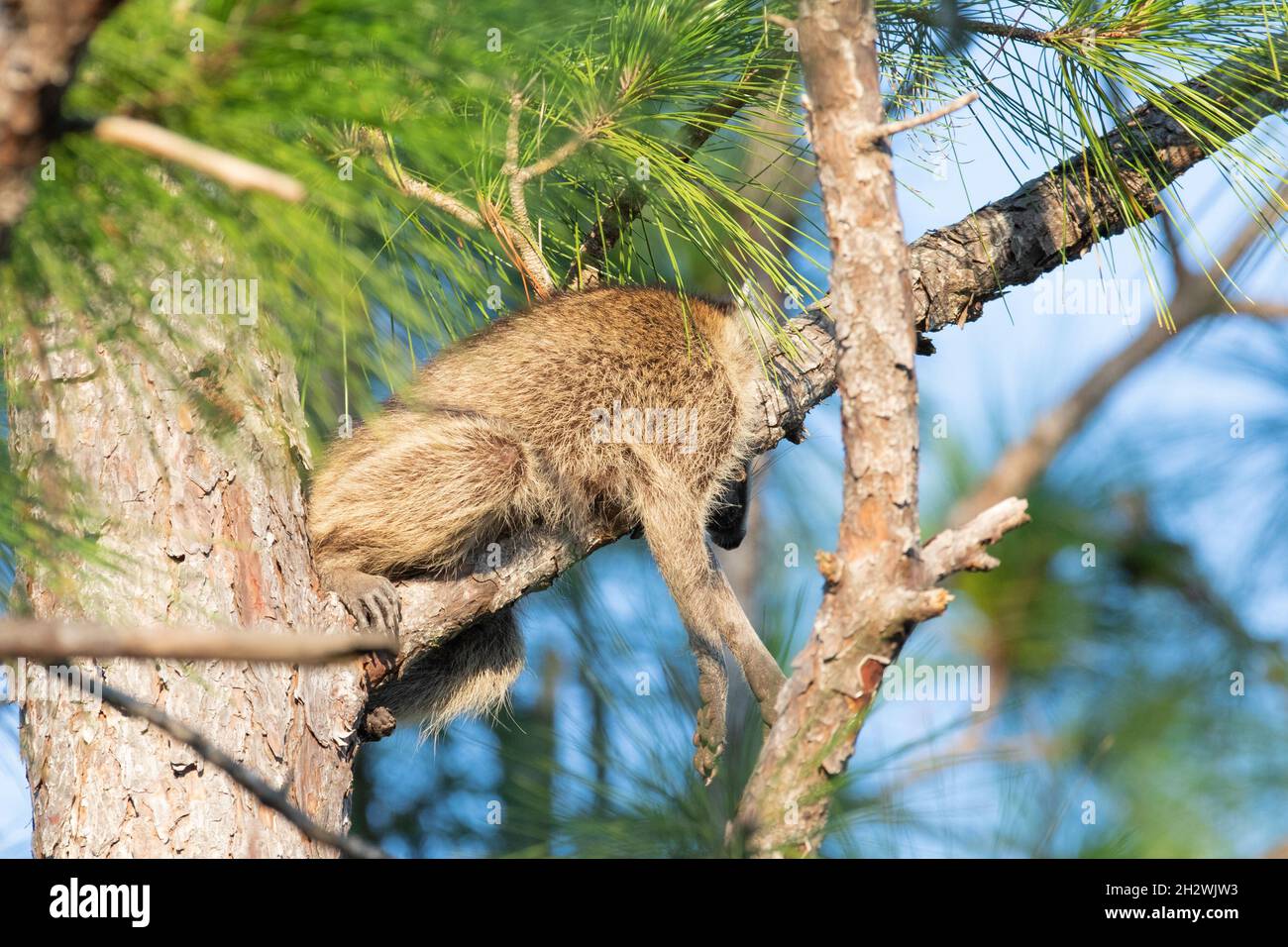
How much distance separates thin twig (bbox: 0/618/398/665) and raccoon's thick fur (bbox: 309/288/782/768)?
6.90 ft

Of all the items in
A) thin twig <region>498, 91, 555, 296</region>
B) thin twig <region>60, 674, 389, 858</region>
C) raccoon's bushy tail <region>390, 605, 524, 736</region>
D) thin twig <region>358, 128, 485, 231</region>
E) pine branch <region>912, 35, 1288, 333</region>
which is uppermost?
pine branch <region>912, 35, 1288, 333</region>

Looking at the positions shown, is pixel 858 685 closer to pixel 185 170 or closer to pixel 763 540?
pixel 185 170

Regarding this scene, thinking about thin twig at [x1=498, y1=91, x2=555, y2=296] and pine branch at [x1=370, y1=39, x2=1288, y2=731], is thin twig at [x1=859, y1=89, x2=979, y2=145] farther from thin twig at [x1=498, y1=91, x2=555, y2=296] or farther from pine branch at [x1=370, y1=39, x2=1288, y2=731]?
pine branch at [x1=370, y1=39, x2=1288, y2=731]

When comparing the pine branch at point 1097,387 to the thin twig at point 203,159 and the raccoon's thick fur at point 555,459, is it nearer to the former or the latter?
the raccoon's thick fur at point 555,459

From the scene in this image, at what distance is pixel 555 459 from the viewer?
3326 millimetres

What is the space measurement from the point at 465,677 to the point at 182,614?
1349 millimetres

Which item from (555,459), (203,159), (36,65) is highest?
(555,459)

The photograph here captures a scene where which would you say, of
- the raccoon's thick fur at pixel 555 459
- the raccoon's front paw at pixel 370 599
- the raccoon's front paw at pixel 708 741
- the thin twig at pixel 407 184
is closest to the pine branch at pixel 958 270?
the raccoon's thick fur at pixel 555 459

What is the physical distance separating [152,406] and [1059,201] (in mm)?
2652

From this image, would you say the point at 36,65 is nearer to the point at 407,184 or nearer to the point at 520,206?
the point at 407,184

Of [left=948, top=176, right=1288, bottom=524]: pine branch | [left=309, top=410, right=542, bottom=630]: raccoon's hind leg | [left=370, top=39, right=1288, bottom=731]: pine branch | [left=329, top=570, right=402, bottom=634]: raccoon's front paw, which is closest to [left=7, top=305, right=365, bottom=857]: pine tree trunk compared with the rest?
[left=329, top=570, right=402, bottom=634]: raccoon's front paw

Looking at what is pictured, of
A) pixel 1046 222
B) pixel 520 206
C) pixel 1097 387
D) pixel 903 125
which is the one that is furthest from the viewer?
pixel 1097 387

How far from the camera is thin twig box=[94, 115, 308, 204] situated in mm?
790

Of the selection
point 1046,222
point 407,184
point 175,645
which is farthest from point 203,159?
point 1046,222
